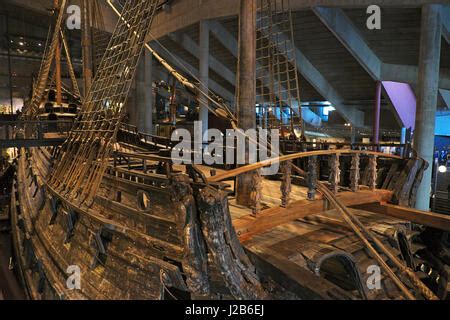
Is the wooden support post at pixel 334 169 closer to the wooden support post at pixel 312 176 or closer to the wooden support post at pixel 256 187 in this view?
the wooden support post at pixel 312 176

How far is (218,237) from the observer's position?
2744mm

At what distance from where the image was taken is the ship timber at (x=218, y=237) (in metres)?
2.75

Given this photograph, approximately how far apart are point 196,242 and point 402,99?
14890 millimetres

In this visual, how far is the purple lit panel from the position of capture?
1395 centimetres

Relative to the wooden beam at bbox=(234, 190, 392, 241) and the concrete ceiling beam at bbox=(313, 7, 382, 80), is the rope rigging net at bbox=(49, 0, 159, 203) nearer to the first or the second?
the wooden beam at bbox=(234, 190, 392, 241)

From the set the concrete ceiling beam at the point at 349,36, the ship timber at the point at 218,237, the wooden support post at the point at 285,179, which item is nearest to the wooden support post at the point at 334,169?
the ship timber at the point at 218,237

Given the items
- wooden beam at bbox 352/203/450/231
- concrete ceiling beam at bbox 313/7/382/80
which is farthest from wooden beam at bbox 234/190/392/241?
concrete ceiling beam at bbox 313/7/382/80

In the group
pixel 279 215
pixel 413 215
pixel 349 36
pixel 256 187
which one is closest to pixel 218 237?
pixel 256 187

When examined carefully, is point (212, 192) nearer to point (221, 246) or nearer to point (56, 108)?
point (221, 246)

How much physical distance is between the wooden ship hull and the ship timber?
1 cm

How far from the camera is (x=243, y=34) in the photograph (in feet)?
13.8

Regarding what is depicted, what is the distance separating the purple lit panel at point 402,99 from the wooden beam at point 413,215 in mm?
10044

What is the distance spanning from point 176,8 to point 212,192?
15.6 metres
